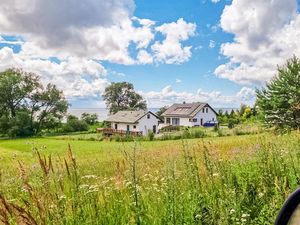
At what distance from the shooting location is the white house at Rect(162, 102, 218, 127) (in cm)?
7944

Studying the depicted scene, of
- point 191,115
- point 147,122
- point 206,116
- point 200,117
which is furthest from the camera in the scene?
point 206,116

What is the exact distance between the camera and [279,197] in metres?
3.74

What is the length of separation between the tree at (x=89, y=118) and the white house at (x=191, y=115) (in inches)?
824

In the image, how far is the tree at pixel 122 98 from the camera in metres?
104

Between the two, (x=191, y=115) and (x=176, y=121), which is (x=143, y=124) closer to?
(x=176, y=121)

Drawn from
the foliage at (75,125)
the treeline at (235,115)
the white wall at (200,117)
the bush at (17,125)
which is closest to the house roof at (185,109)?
the white wall at (200,117)

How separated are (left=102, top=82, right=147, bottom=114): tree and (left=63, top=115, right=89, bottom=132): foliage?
17985mm

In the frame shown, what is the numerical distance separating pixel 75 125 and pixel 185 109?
26647mm

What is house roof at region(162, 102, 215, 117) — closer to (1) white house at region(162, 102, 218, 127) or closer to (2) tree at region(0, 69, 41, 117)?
(1) white house at region(162, 102, 218, 127)

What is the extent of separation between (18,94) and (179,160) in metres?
81.6

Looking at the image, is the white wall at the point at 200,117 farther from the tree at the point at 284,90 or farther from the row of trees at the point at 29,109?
the tree at the point at 284,90

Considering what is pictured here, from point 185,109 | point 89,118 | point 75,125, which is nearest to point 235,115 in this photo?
point 185,109

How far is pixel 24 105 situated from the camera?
276ft

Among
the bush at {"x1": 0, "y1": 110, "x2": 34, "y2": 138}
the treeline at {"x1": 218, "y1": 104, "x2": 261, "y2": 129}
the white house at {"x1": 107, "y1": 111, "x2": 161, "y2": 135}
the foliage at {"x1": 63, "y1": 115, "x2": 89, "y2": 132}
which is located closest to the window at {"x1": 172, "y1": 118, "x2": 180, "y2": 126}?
the white house at {"x1": 107, "y1": 111, "x2": 161, "y2": 135}
